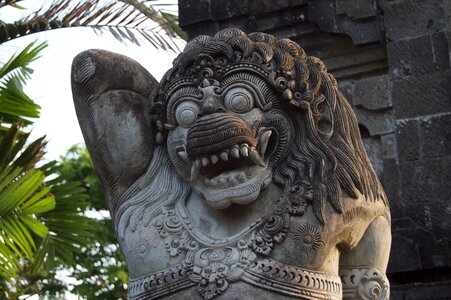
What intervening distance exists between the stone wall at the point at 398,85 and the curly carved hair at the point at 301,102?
1.81 meters

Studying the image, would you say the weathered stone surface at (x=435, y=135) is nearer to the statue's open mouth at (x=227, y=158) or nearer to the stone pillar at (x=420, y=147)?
the stone pillar at (x=420, y=147)

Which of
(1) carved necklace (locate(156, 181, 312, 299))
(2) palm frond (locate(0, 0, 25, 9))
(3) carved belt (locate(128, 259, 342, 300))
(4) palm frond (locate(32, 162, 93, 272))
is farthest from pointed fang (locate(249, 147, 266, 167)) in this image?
(2) palm frond (locate(0, 0, 25, 9))

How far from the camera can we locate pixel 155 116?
421 centimetres

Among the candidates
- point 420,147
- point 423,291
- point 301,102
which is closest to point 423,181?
point 420,147

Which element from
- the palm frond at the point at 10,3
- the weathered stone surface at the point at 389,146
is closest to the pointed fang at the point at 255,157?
the weathered stone surface at the point at 389,146

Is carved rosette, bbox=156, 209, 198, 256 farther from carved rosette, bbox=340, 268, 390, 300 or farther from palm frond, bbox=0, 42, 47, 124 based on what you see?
palm frond, bbox=0, 42, 47, 124

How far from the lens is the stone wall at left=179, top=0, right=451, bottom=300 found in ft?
19.4

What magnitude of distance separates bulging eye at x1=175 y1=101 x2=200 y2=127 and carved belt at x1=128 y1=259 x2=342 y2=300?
56 cm

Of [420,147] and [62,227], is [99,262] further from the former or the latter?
[420,147]

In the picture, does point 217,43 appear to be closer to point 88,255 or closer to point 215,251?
point 215,251

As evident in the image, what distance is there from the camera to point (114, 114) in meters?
4.27

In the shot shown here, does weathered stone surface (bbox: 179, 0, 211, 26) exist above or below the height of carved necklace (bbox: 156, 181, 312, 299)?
above

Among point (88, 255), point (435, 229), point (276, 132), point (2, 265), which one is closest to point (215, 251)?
point (276, 132)

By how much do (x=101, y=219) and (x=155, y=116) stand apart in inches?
431
